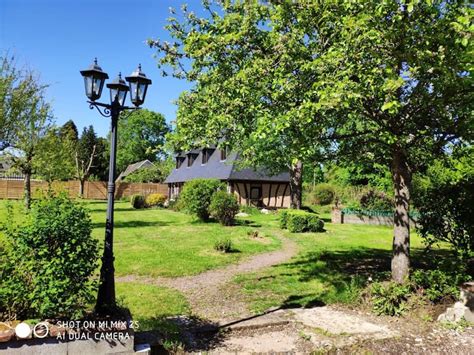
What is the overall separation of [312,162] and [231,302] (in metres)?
4.02

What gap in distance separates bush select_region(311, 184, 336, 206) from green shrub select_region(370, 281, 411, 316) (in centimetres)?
2777

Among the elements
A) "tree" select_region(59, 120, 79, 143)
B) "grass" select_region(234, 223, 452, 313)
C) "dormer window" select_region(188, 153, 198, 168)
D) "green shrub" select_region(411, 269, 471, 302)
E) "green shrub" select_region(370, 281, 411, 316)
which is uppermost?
"tree" select_region(59, 120, 79, 143)

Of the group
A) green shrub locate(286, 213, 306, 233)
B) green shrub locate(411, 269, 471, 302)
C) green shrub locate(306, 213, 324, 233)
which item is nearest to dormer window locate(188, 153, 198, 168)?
green shrub locate(286, 213, 306, 233)

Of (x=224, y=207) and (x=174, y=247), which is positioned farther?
(x=224, y=207)

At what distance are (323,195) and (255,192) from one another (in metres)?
7.33

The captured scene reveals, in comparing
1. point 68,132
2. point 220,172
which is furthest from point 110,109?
point 68,132

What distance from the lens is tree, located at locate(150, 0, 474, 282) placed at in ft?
18.1

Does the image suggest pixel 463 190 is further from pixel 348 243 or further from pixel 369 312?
pixel 348 243

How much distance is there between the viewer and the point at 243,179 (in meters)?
29.7

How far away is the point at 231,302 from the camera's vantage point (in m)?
7.19

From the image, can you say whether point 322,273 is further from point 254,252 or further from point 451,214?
point 451,214

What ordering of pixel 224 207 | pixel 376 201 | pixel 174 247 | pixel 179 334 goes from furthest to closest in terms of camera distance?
pixel 376 201 → pixel 224 207 → pixel 174 247 → pixel 179 334

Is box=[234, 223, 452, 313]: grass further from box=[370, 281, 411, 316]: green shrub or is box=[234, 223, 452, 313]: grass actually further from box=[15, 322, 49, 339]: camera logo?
box=[15, 322, 49, 339]: camera logo

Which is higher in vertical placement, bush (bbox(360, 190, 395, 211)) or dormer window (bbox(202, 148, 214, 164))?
dormer window (bbox(202, 148, 214, 164))
